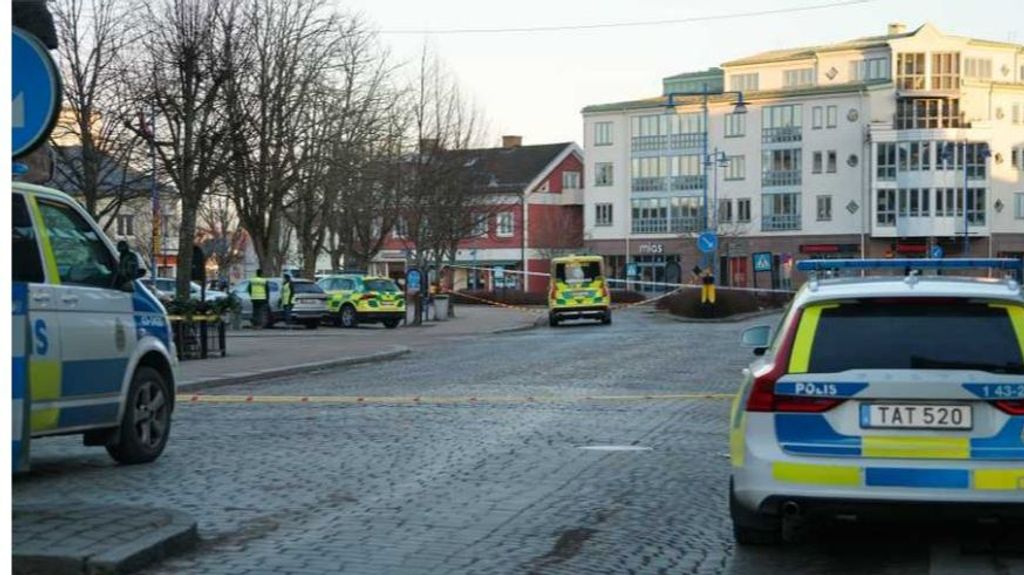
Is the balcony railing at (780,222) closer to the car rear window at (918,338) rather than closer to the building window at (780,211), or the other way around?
the building window at (780,211)

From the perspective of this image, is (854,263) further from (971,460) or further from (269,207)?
(269,207)

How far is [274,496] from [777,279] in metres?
76.7

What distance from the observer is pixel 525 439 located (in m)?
12.7

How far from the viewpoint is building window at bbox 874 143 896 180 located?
8850 centimetres

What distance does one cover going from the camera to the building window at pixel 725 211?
309ft

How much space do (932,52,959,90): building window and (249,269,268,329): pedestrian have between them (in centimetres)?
5853

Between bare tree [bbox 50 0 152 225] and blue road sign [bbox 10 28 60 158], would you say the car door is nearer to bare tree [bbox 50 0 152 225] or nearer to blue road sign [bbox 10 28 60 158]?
blue road sign [bbox 10 28 60 158]

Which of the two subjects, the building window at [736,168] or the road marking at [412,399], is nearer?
the road marking at [412,399]

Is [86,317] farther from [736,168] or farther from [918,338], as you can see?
[736,168]

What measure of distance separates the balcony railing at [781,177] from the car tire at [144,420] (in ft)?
274

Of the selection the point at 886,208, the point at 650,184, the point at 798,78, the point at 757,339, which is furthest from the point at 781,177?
the point at 757,339

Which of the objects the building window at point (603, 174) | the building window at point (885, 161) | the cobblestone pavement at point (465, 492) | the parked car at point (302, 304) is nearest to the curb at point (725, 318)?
the parked car at point (302, 304)

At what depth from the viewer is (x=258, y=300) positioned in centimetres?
4269

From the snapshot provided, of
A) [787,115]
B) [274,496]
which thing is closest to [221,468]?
[274,496]
